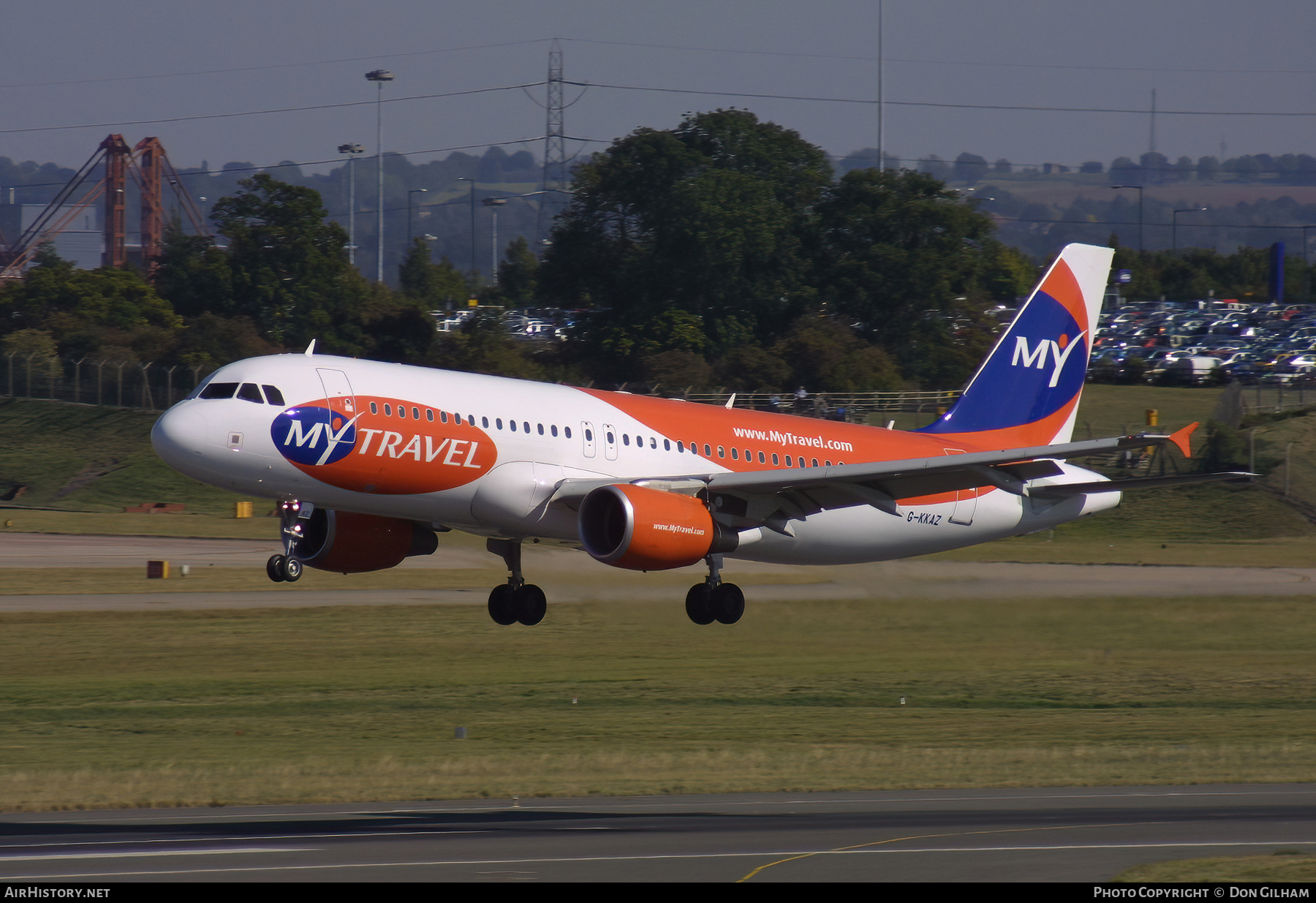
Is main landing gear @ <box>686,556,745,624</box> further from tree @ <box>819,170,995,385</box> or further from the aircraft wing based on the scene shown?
tree @ <box>819,170,995,385</box>

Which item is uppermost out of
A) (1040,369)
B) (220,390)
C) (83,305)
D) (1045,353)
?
(83,305)

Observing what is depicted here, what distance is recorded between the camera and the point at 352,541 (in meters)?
38.0

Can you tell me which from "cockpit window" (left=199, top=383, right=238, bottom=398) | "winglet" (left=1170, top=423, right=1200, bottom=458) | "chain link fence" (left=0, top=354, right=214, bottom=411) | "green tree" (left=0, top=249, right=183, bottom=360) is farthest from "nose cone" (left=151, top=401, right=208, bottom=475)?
"green tree" (left=0, top=249, right=183, bottom=360)

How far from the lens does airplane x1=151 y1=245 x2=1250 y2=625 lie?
33688 mm

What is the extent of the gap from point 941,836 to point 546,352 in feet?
333

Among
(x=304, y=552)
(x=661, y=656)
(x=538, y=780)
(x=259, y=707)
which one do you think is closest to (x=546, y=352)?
(x=661, y=656)

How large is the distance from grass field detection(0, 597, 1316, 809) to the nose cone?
12.2 m

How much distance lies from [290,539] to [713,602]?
36.2 ft

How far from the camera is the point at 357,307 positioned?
138125 mm

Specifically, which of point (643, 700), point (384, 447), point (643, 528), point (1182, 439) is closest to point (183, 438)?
point (384, 447)

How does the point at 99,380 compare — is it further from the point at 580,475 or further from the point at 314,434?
the point at 314,434

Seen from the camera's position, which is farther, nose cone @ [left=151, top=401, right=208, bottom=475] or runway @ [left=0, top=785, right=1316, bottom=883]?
runway @ [left=0, top=785, right=1316, bottom=883]

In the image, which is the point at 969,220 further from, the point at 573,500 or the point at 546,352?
the point at 573,500

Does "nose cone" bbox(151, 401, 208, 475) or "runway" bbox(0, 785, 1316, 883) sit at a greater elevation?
"nose cone" bbox(151, 401, 208, 475)
